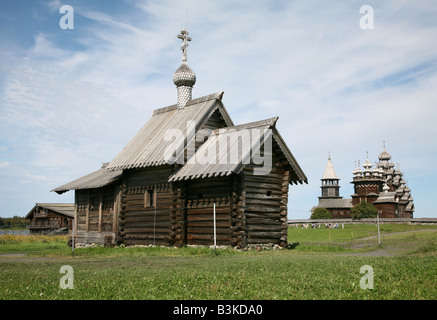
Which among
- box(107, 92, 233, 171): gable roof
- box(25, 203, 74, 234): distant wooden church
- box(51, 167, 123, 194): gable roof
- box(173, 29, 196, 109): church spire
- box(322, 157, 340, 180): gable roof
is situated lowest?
box(25, 203, 74, 234): distant wooden church

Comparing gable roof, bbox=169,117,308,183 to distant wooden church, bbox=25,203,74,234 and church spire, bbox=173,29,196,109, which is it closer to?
church spire, bbox=173,29,196,109

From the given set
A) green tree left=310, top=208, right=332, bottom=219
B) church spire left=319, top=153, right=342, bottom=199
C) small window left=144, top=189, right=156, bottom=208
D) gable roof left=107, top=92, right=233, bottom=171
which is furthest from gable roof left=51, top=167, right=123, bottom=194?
church spire left=319, top=153, right=342, bottom=199

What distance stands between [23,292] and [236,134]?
15706 millimetres

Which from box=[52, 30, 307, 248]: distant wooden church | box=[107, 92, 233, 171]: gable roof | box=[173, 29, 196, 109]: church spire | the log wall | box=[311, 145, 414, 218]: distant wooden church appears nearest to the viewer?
box=[52, 30, 307, 248]: distant wooden church

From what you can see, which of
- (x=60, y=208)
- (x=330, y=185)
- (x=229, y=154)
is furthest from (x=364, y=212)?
(x=229, y=154)

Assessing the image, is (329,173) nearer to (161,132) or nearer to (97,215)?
(97,215)

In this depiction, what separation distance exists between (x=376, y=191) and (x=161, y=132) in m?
89.7

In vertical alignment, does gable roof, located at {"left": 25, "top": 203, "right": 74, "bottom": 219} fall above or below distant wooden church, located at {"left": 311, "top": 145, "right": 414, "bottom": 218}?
below

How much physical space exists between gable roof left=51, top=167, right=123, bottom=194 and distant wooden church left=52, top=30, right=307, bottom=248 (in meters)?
0.16

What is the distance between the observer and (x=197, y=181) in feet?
75.3

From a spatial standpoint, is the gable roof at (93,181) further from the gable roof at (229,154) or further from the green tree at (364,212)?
the green tree at (364,212)

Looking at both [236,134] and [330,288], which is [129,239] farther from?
[330,288]

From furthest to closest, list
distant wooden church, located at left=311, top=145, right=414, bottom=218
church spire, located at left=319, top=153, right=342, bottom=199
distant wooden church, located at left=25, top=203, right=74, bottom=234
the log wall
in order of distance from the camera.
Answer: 1. church spire, located at left=319, top=153, right=342, bottom=199
2. distant wooden church, located at left=311, top=145, right=414, bottom=218
3. distant wooden church, located at left=25, top=203, right=74, bottom=234
4. the log wall

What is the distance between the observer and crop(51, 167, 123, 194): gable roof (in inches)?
1078
